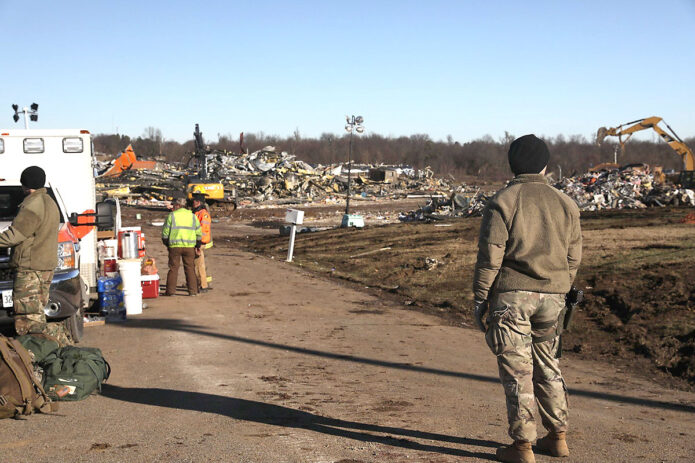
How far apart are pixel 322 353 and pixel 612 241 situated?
35.8 feet

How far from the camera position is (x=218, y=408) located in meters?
6.35

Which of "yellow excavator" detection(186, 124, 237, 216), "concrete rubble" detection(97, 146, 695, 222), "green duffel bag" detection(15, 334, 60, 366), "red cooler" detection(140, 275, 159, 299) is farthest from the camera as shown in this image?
"yellow excavator" detection(186, 124, 237, 216)

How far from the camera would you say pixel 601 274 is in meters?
13.7

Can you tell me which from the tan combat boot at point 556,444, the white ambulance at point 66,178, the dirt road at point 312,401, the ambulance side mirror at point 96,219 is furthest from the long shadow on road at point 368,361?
the tan combat boot at point 556,444

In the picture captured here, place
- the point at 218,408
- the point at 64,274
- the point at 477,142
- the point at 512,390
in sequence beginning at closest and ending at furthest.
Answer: the point at 512,390 < the point at 218,408 < the point at 64,274 < the point at 477,142

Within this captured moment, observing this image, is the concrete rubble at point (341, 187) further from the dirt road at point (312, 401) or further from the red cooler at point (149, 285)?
the dirt road at point (312, 401)

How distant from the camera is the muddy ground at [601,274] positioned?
389 inches

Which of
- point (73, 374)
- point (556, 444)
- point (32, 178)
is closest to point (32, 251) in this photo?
point (32, 178)

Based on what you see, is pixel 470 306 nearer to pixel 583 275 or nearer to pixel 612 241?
pixel 583 275

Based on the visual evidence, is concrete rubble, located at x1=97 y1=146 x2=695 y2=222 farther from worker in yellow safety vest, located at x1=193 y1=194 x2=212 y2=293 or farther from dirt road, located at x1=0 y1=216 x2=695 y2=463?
dirt road, located at x1=0 y1=216 x2=695 y2=463

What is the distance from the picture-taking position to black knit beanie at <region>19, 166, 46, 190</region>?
7246 millimetres

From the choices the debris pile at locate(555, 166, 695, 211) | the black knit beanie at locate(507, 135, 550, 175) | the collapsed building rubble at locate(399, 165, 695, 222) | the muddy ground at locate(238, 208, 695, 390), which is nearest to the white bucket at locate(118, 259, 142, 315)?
the muddy ground at locate(238, 208, 695, 390)

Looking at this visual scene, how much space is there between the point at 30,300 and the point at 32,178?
3.91ft

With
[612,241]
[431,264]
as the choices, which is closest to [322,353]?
[431,264]
